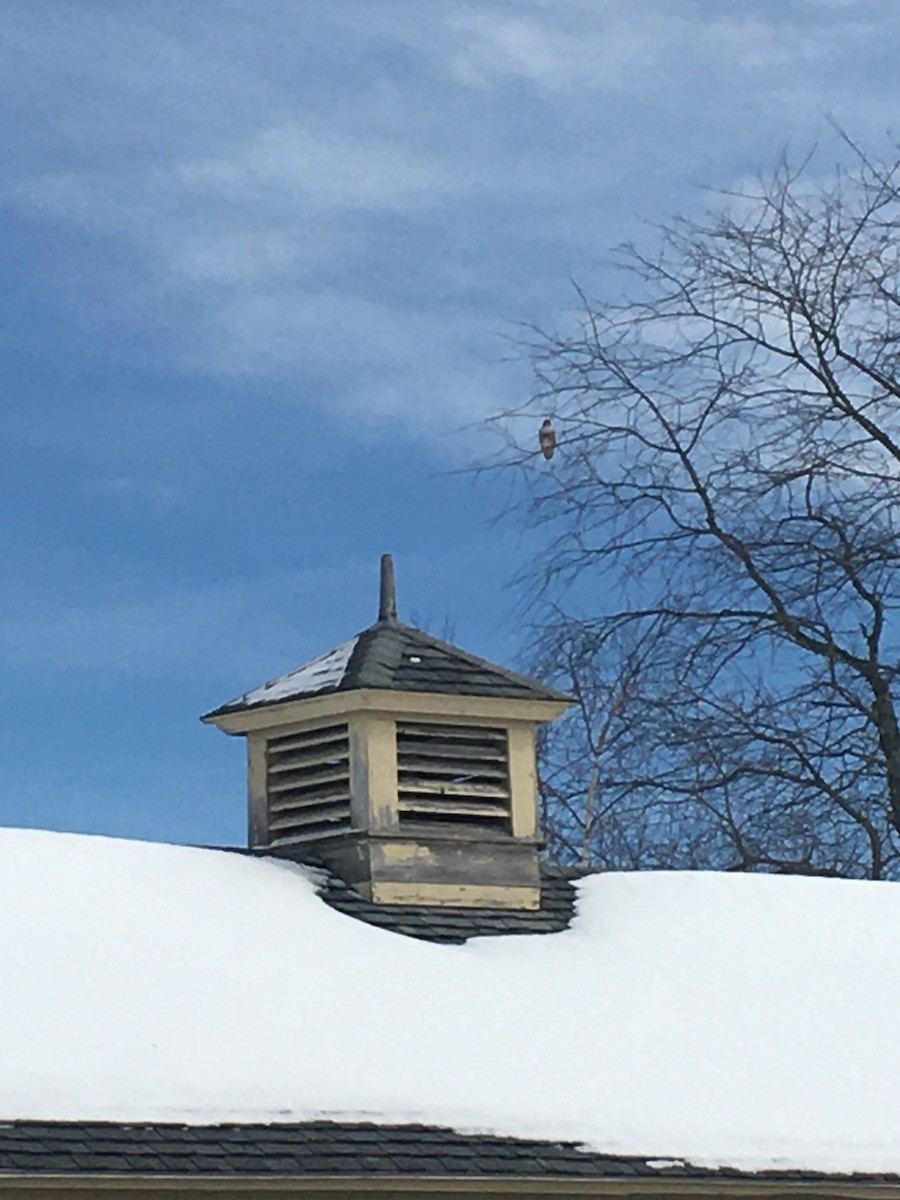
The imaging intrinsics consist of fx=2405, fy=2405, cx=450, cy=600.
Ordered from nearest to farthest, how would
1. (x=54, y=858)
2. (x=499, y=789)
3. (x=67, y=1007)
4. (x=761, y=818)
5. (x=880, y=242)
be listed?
(x=67, y=1007) → (x=54, y=858) → (x=499, y=789) → (x=880, y=242) → (x=761, y=818)

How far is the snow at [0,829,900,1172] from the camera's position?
1174cm

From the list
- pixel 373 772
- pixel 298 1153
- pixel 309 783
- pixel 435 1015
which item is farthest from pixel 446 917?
pixel 298 1153

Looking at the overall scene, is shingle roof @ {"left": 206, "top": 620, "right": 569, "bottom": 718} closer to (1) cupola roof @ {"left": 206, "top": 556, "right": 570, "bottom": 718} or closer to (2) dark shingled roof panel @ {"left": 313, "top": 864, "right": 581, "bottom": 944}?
(1) cupola roof @ {"left": 206, "top": 556, "right": 570, "bottom": 718}

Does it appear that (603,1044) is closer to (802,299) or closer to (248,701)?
(248,701)

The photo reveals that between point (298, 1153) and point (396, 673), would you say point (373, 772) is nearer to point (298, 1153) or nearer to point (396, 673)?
point (396, 673)

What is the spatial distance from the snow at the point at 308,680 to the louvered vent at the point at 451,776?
0.57 m

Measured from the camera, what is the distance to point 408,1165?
36.9 ft

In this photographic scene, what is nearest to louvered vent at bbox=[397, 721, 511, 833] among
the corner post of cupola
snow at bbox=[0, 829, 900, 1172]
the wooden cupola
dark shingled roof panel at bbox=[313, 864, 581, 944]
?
the wooden cupola

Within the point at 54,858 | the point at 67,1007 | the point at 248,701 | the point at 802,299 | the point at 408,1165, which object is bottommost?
the point at 408,1165

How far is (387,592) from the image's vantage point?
17.3 meters

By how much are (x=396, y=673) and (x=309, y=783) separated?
940 millimetres

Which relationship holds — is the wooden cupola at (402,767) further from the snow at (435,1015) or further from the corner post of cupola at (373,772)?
the snow at (435,1015)

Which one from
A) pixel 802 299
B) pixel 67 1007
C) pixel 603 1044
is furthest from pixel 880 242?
pixel 67 1007

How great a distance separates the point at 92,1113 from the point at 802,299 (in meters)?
15.5
